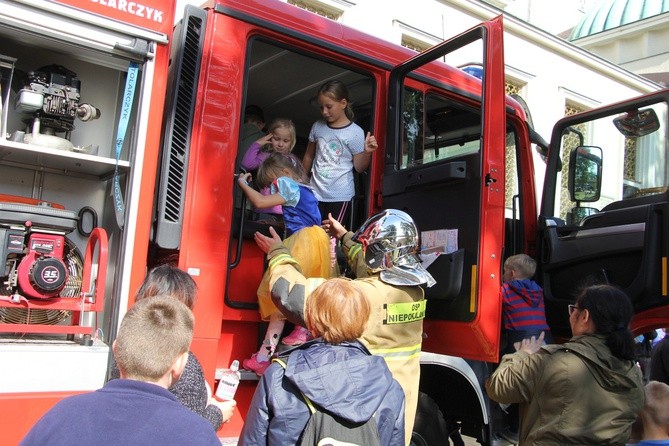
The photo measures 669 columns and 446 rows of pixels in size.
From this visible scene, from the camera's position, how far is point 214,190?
314 centimetres

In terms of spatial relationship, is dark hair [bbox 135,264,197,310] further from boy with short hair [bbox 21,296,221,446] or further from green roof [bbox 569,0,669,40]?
green roof [bbox 569,0,669,40]

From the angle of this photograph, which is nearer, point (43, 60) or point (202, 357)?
point (202, 357)

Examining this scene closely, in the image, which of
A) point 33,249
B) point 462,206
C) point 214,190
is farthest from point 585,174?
point 33,249

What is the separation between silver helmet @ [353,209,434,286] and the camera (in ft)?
9.42

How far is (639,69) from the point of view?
16203 millimetres

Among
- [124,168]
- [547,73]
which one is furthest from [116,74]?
[547,73]

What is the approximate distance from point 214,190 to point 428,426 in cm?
164

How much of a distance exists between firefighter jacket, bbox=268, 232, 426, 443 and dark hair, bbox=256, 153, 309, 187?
74 centimetres

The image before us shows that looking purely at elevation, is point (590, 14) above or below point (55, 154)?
above

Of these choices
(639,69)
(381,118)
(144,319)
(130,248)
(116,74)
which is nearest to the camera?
(144,319)

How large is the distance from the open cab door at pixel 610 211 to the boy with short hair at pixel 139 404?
10.1 feet

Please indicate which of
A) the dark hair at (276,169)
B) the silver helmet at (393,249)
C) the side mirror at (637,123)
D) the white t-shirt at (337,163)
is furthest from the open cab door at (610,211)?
the dark hair at (276,169)

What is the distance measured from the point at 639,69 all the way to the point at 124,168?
1609cm

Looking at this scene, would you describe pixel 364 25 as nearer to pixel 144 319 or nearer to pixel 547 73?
pixel 547 73
